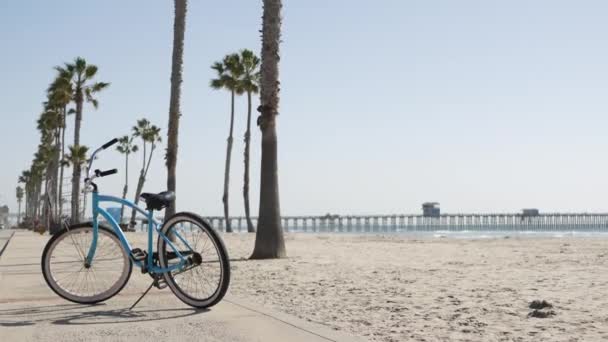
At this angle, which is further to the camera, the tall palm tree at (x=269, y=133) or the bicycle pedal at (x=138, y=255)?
the tall palm tree at (x=269, y=133)

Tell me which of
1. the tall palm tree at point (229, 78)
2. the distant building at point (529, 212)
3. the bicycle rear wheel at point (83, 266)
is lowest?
the bicycle rear wheel at point (83, 266)

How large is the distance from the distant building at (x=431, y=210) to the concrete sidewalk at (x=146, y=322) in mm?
136410

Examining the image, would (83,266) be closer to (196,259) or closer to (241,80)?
(196,259)

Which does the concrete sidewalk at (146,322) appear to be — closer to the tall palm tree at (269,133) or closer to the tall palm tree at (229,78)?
the tall palm tree at (269,133)

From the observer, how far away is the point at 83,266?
666cm

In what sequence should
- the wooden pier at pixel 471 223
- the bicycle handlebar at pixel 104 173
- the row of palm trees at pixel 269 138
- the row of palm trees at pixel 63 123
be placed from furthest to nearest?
the wooden pier at pixel 471 223
the row of palm trees at pixel 63 123
the row of palm trees at pixel 269 138
the bicycle handlebar at pixel 104 173

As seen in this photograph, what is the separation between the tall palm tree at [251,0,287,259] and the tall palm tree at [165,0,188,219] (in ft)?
19.2

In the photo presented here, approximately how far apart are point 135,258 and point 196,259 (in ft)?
2.48

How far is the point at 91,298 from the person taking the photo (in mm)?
6648

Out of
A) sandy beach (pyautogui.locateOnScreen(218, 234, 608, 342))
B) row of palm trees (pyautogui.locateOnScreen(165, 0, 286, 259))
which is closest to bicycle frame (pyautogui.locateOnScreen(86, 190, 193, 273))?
sandy beach (pyautogui.locateOnScreen(218, 234, 608, 342))

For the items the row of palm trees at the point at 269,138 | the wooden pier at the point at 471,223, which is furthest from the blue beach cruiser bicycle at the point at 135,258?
the wooden pier at the point at 471,223

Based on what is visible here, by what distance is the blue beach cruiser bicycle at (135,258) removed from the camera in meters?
6.11

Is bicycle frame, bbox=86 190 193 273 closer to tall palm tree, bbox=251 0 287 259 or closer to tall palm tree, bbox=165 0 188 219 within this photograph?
tall palm tree, bbox=251 0 287 259

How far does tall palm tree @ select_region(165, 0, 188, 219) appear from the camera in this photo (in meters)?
19.8
